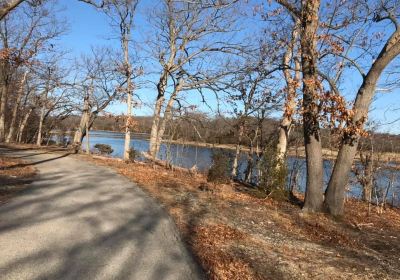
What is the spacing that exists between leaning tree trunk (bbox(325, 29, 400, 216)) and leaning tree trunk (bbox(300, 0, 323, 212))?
1.22 ft

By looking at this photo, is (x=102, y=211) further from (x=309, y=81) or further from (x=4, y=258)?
(x=309, y=81)

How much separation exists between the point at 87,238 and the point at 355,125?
7225 millimetres

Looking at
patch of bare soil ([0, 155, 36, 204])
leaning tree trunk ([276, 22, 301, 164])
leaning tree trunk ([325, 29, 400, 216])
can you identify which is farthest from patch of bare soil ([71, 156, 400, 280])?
patch of bare soil ([0, 155, 36, 204])

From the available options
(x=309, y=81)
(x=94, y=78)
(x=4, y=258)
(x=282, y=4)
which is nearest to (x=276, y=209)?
(x=309, y=81)

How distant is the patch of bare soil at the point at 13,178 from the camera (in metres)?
9.44

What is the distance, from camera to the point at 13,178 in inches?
459

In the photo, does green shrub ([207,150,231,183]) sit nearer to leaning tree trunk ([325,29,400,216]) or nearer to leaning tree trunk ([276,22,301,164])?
leaning tree trunk ([276,22,301,164])

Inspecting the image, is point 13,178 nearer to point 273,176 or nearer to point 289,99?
point 273,176

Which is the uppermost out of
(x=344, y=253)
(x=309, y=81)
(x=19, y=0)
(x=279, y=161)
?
(x=19, y=0)

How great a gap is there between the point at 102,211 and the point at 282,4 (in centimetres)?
736

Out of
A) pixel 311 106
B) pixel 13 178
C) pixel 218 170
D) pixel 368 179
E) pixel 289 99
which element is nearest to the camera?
pixel 311 106

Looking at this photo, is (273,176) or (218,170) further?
(218,170)

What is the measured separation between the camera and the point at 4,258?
5.01m

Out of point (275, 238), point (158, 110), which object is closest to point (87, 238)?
point (275, 238)
